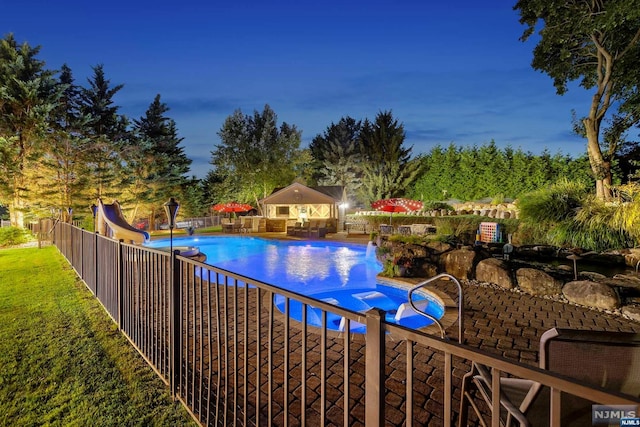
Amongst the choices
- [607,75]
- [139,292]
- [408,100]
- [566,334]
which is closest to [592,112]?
[607,75]

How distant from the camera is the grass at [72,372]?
8.54 ft

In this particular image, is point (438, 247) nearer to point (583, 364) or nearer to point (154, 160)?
point (583, 364)

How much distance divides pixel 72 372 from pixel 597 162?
16.7m

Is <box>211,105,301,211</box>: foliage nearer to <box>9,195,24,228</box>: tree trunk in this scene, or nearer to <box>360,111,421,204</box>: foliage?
<box>360,111,421,204</box>: foliage

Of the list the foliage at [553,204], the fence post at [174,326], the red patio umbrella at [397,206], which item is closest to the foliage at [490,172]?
the red patio umbrella at [397,206]

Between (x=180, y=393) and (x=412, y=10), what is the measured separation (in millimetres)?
24077

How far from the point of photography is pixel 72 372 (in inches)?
127

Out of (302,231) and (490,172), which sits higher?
(490,172)

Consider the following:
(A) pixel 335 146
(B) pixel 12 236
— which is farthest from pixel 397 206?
(A) pixel 335 146

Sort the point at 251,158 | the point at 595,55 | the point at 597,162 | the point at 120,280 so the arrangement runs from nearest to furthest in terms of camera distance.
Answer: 1. the point at 120,280
2. the point at 597,162
3. the point at 595,55
4. the point at 251,158

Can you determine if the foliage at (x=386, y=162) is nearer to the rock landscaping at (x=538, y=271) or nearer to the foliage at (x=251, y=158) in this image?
the foliage at (x=251, y=158)

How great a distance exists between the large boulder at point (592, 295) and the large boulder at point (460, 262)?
1858 millimetres

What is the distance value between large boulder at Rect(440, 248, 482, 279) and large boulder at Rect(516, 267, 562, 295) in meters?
1.12

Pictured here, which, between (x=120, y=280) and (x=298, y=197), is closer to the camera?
(x=120, y=280)
